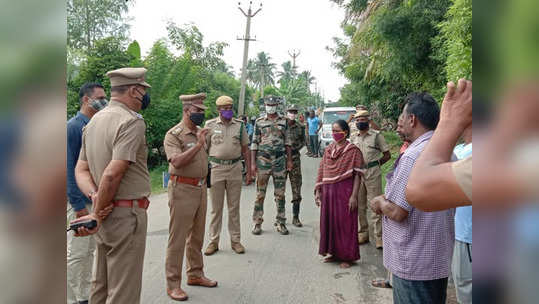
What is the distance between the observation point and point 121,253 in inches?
106

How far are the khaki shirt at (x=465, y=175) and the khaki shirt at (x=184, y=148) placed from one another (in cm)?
337

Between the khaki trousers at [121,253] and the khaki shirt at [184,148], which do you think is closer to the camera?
the khaki trousers at [121,253]

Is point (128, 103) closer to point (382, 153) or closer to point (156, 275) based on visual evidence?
point (156, 275)

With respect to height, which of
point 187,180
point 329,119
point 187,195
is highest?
point 329,119

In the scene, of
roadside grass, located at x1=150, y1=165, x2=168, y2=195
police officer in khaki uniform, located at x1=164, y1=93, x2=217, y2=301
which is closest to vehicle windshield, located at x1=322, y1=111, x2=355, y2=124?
roadside grass, located at x1=150, y1=165, x2=168, y2=195

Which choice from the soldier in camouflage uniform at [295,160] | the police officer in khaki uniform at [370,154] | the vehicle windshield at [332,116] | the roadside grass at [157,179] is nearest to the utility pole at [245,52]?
the vehicle windshield at [332,116]

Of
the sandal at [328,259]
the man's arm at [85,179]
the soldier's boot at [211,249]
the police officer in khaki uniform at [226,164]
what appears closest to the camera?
the man's arm at [85,179]

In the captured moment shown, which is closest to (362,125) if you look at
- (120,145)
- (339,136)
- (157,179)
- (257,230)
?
(339,136)

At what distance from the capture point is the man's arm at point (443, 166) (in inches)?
39.2

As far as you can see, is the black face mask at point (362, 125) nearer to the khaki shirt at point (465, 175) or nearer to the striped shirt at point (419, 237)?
the striped shirt at point (419, 237)

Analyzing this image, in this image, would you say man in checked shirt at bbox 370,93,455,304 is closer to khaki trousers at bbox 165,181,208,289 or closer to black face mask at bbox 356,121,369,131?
khaki trousers at bbox 165,181,208,289

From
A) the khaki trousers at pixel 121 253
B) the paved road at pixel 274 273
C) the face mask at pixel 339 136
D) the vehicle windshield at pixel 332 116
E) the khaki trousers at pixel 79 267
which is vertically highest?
the vehicle windshield at pixel 332 116

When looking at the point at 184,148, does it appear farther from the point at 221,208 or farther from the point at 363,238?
the point at 363,238

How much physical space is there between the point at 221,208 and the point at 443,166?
15.0 feet
